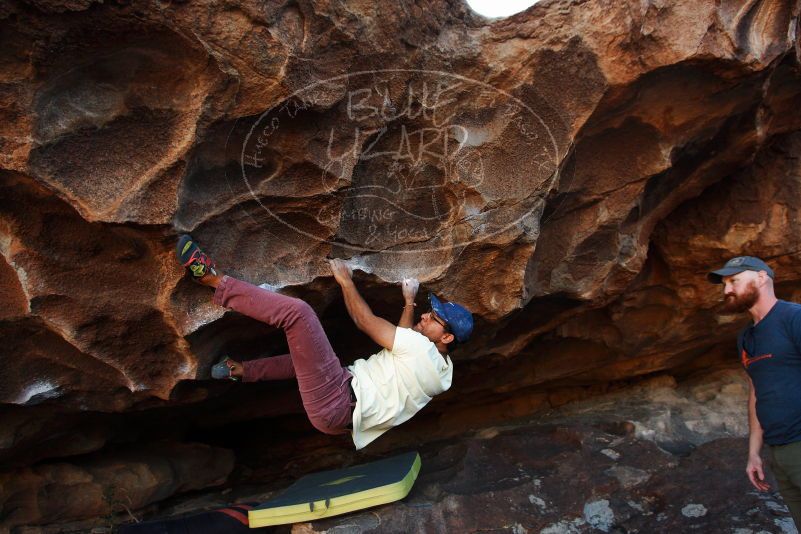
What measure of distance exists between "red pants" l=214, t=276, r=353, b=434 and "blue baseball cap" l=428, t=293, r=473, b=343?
0.48 metres

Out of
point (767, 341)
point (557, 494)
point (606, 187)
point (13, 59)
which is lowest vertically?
point (557, 494)

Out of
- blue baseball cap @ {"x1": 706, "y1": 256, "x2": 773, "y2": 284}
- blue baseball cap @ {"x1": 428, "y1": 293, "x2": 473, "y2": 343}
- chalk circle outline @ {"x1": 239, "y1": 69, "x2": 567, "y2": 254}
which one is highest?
chalk circle outline @ {"x1": 239, "y1": 69, "x2": 567, "y2": 254}

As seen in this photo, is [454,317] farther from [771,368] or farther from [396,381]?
[771,368]

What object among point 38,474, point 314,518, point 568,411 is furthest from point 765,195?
point 38,474

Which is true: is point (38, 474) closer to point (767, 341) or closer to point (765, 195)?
point (767, 341)

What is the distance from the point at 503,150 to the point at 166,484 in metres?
2.76

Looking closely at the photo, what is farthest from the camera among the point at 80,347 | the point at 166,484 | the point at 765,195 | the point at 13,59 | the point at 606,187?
the point at 166,484

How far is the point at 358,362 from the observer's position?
2797 mm

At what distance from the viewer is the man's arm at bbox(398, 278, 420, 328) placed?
2705 millimetres

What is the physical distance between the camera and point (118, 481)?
352 cm

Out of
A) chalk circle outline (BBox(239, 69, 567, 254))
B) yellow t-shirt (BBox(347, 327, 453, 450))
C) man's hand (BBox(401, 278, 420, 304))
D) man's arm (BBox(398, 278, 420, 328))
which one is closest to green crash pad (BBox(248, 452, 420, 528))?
yellow t-shirt (BBox(347, 327, 453, 450))

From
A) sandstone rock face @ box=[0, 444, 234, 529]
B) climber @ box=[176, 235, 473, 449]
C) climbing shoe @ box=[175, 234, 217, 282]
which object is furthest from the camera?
sandstone rock face @ box=[0, 444, 234, 529]

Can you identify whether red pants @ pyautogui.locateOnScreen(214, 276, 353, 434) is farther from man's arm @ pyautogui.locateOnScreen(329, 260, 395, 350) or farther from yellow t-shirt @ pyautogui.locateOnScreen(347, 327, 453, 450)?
man's arm @ pyautogui.locateOnScreen(329, 260, 395, 350)

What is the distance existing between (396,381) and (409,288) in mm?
406
